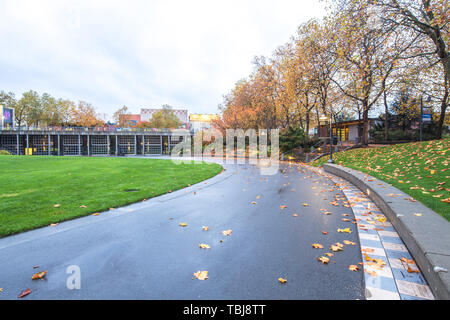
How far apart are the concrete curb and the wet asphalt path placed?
2.34 feet

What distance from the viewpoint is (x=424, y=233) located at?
3420 mm

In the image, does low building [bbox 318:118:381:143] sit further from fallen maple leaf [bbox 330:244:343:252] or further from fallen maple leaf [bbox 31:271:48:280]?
fallen maple leaf [bbox 31:271:48:280]

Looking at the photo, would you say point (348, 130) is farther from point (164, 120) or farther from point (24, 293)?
point (164, 120)

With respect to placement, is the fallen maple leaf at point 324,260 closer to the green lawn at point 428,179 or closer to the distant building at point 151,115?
the green lawn at point 428,179

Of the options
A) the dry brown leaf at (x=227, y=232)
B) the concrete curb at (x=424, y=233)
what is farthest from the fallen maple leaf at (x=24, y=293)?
the concrete curb at (x=424, y=233)

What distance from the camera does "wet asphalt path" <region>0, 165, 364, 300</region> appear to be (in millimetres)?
2592

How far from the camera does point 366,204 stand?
254 inches

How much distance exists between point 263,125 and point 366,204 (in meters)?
30.1

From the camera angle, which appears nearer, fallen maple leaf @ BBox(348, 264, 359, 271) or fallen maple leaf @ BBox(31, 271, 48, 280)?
fallen maple leaf @ BBox(31, 271, 48, 280)

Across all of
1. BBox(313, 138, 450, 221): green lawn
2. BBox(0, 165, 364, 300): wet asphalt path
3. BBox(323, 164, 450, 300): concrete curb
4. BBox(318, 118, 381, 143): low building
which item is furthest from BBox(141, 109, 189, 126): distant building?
BBox(323, 164, 450, 300): concrete curb

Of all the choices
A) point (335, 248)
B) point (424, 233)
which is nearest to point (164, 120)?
point (335, 248)

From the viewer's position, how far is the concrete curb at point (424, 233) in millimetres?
2455

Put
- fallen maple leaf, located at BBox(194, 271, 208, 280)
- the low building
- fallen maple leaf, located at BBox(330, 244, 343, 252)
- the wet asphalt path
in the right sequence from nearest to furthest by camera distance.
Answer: the wet asphalt path, fallen maple leaf, located at BBox(194, 271, 208, 280), fallen maple leaf, located at BBox(330, 244, 343, 252), the low building
